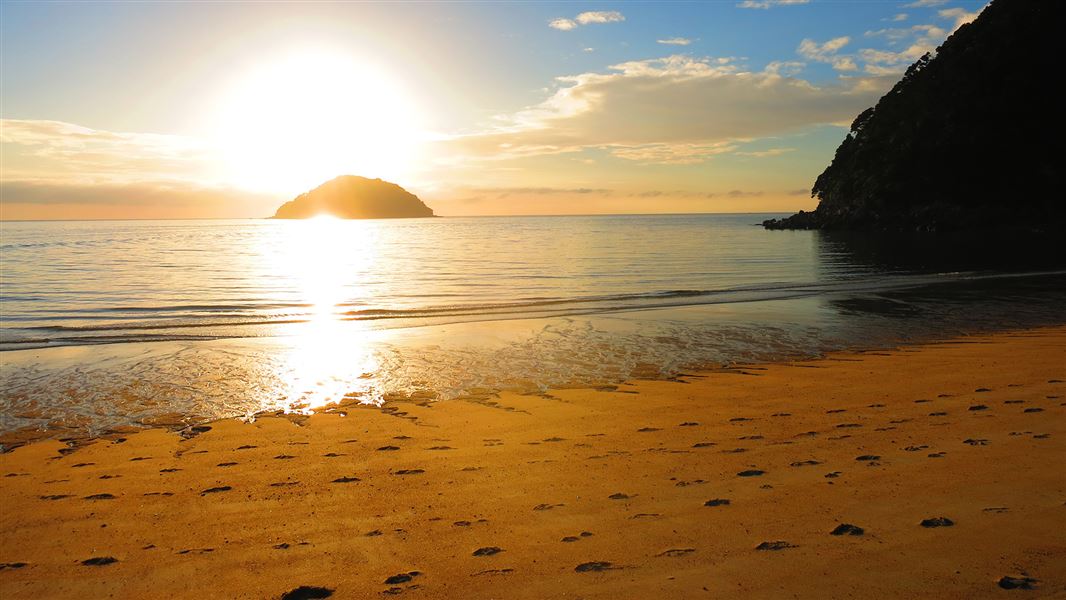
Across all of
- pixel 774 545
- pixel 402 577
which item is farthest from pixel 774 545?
pixel 402 577

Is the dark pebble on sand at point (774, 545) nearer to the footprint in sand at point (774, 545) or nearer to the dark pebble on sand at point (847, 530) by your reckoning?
the footprint in sand at point (774, 545)

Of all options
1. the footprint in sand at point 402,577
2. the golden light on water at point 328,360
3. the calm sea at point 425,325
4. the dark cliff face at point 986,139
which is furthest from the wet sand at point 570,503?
the dark cliff face at point 986,139

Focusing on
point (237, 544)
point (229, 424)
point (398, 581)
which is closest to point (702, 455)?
point (398, 581)

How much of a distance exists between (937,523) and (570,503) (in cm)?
303

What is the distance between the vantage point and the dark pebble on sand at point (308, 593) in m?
4.54

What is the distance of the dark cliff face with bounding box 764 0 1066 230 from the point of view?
81250 millimetres

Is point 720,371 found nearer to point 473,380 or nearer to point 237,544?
point 473,380

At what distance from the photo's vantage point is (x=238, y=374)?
13.3 meters

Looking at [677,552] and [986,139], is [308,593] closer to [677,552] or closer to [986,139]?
Answer: [677,552]

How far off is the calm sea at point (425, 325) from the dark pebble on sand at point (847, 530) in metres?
6.81

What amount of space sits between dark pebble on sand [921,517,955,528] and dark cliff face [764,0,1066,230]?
288ft

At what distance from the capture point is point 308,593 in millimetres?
4582

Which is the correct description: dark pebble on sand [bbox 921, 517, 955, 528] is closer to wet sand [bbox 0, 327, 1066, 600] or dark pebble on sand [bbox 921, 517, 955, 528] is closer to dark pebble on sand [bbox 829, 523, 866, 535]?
wet sand [bbox 0, 327, 1066, 600]

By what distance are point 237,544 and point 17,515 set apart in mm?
2780
